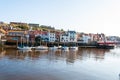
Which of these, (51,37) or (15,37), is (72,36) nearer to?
(51,37)

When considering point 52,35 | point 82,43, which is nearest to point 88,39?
point 82,43

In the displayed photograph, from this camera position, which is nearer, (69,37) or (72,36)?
(69,37)

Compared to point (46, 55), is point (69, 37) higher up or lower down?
higher up

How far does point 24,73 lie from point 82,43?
264 ft

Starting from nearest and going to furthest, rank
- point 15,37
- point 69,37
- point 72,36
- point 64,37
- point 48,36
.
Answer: point 15,37, point 48,36, point 64,37, point 69,37, point 72,36

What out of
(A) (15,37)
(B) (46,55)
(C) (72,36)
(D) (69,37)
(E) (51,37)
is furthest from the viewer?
(C) (72,36)

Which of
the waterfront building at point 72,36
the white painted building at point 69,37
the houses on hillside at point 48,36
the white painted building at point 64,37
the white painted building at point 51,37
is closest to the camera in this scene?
the houses on hillside at point 48,36

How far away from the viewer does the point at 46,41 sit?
97.0 meters

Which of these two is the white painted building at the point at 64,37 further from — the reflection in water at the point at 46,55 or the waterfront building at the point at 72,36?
the reflection in water at the point at 46,55

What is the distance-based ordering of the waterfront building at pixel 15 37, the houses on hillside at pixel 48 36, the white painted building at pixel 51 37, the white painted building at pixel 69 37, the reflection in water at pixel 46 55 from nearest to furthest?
the reflection in water at pixel 46 55
the waterfront building at pixel 15 37
the houses on hillside at pixel 48 36
the white painted building at pixel 51 37
the white painted building at pixel 69 37

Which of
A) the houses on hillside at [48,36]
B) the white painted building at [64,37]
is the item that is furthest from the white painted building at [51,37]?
the white painted building at [64,37]

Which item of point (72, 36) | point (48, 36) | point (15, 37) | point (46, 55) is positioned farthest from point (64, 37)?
point (46, 55)

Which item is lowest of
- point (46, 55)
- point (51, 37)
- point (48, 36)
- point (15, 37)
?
point (46, 55)

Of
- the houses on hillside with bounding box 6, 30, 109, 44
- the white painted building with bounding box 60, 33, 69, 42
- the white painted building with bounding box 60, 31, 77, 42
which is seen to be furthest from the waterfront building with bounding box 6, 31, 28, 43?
the white painted building with bounding box 60, 31, 77, 42
